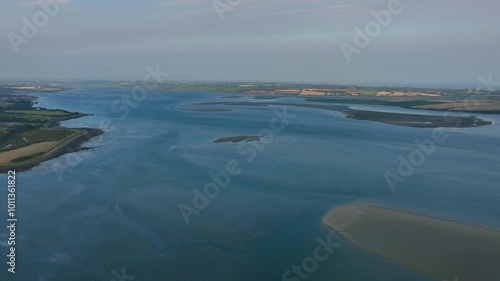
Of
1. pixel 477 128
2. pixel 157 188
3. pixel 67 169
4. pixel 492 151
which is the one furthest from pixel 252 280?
pixel 477 128

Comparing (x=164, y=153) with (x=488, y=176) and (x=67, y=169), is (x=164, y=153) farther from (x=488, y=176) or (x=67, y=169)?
(x=488, y=176)

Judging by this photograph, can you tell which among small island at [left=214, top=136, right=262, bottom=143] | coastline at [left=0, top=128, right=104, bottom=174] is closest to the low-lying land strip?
small island at [left=214, top=136, right=262, bottom=143]

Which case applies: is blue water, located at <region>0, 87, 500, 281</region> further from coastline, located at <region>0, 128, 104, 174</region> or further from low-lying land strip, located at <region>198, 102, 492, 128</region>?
low-lying land strip, located at <region>198, 102, 492, 128</region>

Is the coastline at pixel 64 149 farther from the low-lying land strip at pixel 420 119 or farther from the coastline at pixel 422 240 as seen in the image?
the low-lying land strip at pixel 420 119

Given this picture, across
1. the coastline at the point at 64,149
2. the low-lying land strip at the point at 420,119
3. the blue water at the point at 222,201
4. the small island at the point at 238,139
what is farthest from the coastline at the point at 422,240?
the low-lying land strip at the point at 420,119

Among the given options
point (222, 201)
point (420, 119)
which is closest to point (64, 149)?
point (222, 201)

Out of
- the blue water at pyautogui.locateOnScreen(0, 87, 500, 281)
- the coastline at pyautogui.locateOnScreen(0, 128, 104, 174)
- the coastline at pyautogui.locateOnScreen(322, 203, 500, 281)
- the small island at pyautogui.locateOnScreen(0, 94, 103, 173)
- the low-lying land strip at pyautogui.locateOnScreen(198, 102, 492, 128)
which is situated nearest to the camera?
the coastline at pyautogui.locateOnScreen(322, 203, 500, 281)

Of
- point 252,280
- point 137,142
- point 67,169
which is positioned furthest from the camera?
point 137,142
